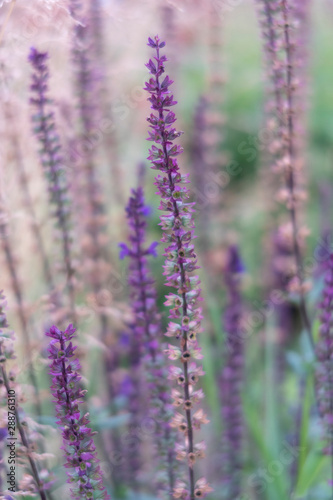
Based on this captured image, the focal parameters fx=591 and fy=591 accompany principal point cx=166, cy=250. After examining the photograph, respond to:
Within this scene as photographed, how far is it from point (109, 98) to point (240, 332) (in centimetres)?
108

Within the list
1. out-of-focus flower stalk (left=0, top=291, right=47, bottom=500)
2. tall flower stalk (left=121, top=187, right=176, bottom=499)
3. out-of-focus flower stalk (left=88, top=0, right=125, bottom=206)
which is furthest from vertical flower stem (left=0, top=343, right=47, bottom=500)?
out-of-focus flower stalk (left=88, top=0, right=125, bottom=206)

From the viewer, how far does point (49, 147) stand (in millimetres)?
1271

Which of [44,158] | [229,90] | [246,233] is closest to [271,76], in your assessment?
[44,158]

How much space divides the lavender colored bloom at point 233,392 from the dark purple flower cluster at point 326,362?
0.25m

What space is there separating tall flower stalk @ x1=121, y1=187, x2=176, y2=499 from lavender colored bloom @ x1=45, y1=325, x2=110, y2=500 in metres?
0.24

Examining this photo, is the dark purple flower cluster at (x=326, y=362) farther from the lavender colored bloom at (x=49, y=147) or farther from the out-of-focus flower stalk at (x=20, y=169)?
the out-of-focus flower stalk at (x=20, y=169)

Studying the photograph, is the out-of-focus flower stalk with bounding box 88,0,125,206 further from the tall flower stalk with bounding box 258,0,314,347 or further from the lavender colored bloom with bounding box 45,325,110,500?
the lavender colored bloom with bounding box 45,325,110,500

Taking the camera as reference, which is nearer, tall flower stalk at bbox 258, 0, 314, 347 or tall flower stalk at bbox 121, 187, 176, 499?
tall flower stalk at bbox 121, 187, 176, 499

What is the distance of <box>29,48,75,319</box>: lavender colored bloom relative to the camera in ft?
4.02

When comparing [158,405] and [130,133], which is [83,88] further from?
[130,133]

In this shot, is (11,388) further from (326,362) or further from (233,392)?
(233,392)

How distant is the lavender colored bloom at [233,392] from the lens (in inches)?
61.7

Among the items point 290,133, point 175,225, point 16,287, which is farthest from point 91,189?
point 175,225

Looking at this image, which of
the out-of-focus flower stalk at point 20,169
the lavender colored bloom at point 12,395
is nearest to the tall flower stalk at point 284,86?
the out-of-focus flower stalk at point 20,169
